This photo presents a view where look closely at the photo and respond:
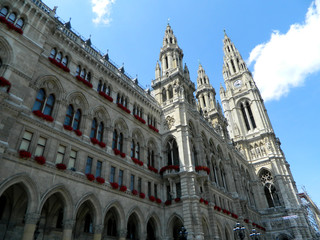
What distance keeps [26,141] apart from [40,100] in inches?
177

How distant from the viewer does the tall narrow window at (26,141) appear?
19.0 m

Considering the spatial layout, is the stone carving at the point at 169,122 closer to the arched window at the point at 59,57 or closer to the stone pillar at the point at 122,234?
the stone pillar at the point at 122,234

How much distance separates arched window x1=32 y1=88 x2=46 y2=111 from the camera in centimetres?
2155

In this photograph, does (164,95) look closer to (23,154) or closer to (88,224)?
(88,224)

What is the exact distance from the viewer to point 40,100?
72.5ft

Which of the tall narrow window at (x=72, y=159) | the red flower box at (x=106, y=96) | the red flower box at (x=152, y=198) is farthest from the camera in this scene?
the red flower box at (x=152, y=198)

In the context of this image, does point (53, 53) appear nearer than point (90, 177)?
No

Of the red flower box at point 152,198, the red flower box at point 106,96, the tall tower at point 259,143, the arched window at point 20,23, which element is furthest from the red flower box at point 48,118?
the tall tower at point 259,143

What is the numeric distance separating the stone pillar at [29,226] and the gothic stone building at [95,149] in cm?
7

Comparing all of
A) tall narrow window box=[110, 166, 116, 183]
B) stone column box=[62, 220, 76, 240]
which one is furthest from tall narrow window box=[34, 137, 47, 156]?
tall narrow window box=[110, 166, 116, 183]

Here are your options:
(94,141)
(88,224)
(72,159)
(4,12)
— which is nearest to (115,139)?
(94,141)

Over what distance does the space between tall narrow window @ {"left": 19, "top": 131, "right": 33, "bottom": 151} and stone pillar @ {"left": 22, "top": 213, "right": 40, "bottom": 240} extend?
5.18 meters

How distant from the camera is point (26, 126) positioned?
64.3ft

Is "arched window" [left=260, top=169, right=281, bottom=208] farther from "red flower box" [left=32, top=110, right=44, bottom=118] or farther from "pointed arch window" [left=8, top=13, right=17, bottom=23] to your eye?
"pointed arch window" [left=8, top=13, right=17, bottom=23]
